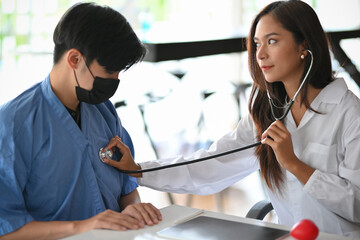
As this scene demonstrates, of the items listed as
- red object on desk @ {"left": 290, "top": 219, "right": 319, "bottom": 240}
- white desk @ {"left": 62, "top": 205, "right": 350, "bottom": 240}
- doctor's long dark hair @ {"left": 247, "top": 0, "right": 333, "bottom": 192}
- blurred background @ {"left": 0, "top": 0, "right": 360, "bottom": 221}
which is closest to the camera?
red object on desk @ {"left": 290, "top": 219, "right": 319, "bottom": 240}

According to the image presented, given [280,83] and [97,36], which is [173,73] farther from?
[97,36]

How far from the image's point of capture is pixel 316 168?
5.74ft

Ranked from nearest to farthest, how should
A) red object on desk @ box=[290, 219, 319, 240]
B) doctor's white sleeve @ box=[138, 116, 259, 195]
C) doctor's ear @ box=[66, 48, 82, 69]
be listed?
red object on desk @ box=[290, 219, 319, 240]
doctor's ear @ box=[66, 48, 82, 69]
doctor's white sleeve @ box=[138, 116, 259, 195]

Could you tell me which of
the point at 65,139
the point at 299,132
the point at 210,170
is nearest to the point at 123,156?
the point at 65,139

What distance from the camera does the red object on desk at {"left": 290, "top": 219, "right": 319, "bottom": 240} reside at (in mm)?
1226

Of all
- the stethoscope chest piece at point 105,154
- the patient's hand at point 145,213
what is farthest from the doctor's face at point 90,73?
the patient's hand at point 145,213

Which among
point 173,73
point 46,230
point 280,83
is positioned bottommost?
point 173,73

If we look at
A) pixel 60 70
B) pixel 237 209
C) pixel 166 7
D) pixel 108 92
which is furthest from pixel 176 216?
pixel 166 7

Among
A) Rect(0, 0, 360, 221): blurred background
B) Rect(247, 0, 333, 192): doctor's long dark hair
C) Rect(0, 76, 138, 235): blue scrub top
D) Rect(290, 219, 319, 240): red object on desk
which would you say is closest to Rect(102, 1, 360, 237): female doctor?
Rect(247, 0, 333, 192): doctor's long dark hair

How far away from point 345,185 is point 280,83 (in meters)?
0.48

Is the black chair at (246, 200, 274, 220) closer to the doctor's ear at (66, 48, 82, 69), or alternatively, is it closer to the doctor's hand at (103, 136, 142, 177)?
the doctor's hand at (103, 136, 142, 177)

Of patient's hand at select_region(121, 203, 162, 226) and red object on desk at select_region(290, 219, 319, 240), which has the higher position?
red object on desk at select_region(290, 219, 319, 240)

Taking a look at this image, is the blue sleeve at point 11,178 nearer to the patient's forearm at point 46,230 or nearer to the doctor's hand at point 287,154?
the patient's forearm at point 46,230

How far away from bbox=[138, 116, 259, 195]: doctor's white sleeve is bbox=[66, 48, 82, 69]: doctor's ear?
492 mm
